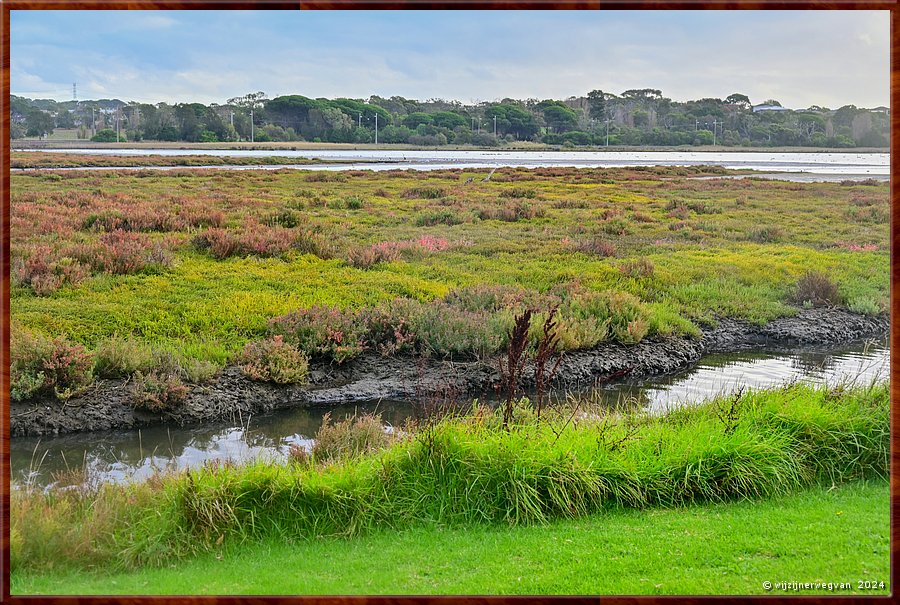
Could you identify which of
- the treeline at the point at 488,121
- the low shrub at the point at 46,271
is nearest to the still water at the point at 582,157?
the treeline at the point at 488,121

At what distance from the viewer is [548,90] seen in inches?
378

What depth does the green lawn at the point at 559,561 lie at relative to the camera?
14.1ft

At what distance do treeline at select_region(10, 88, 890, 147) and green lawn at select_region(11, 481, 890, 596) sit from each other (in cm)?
Answer: 598

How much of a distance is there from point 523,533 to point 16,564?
3072 millimetres

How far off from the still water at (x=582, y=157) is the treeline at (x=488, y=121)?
209 mm

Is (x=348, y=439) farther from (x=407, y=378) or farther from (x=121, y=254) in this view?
(x=121, y=254)

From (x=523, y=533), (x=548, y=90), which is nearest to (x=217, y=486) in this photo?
(x=523, y=533)

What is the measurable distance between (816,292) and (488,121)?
536cm

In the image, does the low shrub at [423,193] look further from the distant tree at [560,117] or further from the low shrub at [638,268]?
the low shrub at [638,268]

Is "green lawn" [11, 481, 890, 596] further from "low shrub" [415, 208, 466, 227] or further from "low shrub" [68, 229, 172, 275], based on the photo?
"low shrub" [415, 208, 466, 227]

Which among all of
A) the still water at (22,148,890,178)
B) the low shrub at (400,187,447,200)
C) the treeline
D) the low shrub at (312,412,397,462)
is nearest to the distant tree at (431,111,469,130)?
the treeline

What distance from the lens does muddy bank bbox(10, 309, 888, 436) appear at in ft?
25.1

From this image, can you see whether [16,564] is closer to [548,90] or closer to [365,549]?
[365,549]

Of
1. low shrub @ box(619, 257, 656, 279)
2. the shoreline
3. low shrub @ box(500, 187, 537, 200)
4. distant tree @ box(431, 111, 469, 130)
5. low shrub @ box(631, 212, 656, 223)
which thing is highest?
distant tree @ box(431, 111, 469, 130)
